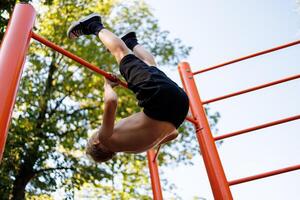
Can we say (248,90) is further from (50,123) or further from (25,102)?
(25,102)

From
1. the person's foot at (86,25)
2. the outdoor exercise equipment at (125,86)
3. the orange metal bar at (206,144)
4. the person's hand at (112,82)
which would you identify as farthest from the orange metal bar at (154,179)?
the person's foot at (86,25)

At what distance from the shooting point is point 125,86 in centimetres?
234

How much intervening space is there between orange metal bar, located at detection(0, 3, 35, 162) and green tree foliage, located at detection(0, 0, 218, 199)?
182 inches

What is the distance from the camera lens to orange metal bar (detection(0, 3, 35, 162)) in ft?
4.50

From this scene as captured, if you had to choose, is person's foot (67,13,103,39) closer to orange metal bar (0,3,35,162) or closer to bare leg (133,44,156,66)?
bare leg (133,44,156,66)

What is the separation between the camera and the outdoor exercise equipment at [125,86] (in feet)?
4.76

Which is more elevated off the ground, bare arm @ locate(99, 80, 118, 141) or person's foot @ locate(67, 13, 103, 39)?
person's foot @ locate(67, 13, 103, 39)

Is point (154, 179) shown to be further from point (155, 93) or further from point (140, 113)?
point (155, 93)

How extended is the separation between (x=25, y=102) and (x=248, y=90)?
6521mm

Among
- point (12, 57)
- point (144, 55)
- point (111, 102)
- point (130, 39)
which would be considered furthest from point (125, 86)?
point (12, 57)

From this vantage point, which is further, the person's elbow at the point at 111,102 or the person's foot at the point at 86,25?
the person's foot at the point at 86,25

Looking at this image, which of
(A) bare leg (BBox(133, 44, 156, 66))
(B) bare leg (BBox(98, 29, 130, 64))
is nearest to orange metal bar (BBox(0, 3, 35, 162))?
(B) bare leg (BBox(98, 29, 130, 64))

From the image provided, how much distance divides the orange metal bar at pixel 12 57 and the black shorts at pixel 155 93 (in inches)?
25.6

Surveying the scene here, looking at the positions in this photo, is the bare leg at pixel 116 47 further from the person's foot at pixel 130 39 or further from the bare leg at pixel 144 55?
the person's foot at pixel 130 39
